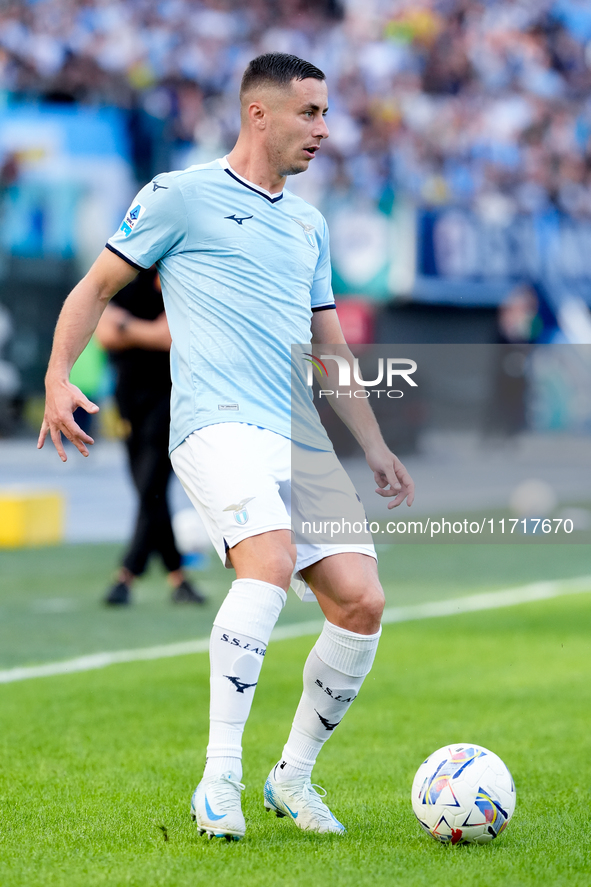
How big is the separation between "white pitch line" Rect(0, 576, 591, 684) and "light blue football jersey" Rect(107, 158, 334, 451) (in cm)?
275

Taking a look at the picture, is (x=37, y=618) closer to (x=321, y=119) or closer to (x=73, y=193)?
(x=321, y=119)

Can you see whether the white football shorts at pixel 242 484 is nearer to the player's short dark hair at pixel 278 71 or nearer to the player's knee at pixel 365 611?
the player's knee at pixel 365 611

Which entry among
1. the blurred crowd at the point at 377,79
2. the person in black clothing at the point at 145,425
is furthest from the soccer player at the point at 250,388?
the blurred crowd at the point at 377,79

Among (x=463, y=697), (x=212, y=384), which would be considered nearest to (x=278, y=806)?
(x=212, y=384)

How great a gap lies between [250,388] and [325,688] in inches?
33.9

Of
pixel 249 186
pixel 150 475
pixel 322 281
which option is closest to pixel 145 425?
pixel 150 475

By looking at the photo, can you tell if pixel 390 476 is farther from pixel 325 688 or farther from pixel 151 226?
pixel 151 226

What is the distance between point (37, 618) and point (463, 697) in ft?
9.23

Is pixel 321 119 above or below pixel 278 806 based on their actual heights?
above

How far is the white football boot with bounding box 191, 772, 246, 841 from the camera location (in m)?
3.09

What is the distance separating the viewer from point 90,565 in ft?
31.2

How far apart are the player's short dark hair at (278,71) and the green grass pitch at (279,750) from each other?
201cm

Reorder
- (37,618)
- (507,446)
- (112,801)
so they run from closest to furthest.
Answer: (112,801), (37,618), (507,446)

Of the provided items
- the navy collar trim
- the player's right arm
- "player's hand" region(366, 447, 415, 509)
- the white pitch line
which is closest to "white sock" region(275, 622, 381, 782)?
"player's hand" region(366, 447, 415, 509)
